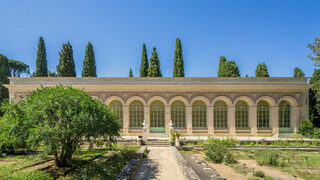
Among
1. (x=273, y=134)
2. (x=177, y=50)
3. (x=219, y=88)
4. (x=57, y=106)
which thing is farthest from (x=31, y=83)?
(x=273, y=134)

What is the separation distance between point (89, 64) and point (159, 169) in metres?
27.1

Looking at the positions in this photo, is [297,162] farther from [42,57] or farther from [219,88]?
[42,57]

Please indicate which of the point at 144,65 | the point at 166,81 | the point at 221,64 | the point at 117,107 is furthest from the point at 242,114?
the point at 144,65

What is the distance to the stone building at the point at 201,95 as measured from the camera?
1709cm

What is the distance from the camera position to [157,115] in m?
17.7

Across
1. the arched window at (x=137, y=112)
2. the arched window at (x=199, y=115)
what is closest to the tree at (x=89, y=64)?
the arched window at (x=137, y=112)

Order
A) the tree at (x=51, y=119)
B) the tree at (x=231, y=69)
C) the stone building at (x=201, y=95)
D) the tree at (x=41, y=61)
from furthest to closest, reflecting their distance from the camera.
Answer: the tree at (x=231, y=69), the tree at (x=41, y=61), the stone building at (x=201, y=95), the tree at (x=51, y=119)

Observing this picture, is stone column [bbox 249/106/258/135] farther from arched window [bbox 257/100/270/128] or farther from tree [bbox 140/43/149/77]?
tree [bbox 140/43/149/77]

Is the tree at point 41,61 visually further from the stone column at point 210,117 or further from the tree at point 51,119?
the stone column at point 210,117

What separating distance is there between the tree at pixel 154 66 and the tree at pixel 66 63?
14.4m

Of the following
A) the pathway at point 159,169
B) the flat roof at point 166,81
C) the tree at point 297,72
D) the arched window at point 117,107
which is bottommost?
the pathway at point 159,169

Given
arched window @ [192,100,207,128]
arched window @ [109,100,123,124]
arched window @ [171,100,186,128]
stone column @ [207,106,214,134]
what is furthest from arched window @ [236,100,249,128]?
arched window @ [109,100,123,124]

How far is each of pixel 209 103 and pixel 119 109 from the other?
9.99 metres

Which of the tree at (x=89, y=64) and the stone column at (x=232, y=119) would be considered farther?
the tree at (x=89, y=64)
